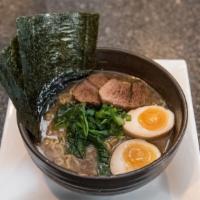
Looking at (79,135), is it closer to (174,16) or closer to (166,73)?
(166,73)

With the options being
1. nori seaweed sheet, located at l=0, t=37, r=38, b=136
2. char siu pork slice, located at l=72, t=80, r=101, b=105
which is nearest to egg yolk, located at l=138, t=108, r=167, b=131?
char siu pork slice, located at l=72, t=80, r=101, b=105

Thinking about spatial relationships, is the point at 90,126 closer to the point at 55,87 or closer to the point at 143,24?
the point at 55,87

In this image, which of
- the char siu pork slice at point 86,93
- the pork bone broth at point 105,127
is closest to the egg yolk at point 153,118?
the pork bone broth at point 105,127

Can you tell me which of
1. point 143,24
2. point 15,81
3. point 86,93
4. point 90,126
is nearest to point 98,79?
point 86,93

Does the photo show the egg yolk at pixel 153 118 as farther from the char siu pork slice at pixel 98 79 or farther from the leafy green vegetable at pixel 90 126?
the char siu pork slice at pixel 98 79

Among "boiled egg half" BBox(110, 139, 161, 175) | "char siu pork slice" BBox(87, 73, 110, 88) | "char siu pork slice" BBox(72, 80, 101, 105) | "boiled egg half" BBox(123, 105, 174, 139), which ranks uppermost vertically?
"char siu pork slice" BBox(87, 73, 110, 88)

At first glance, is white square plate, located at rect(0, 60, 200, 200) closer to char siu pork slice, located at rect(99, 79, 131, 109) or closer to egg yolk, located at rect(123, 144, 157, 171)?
egg yolk, located at rect(123, 144, 157, 171)
